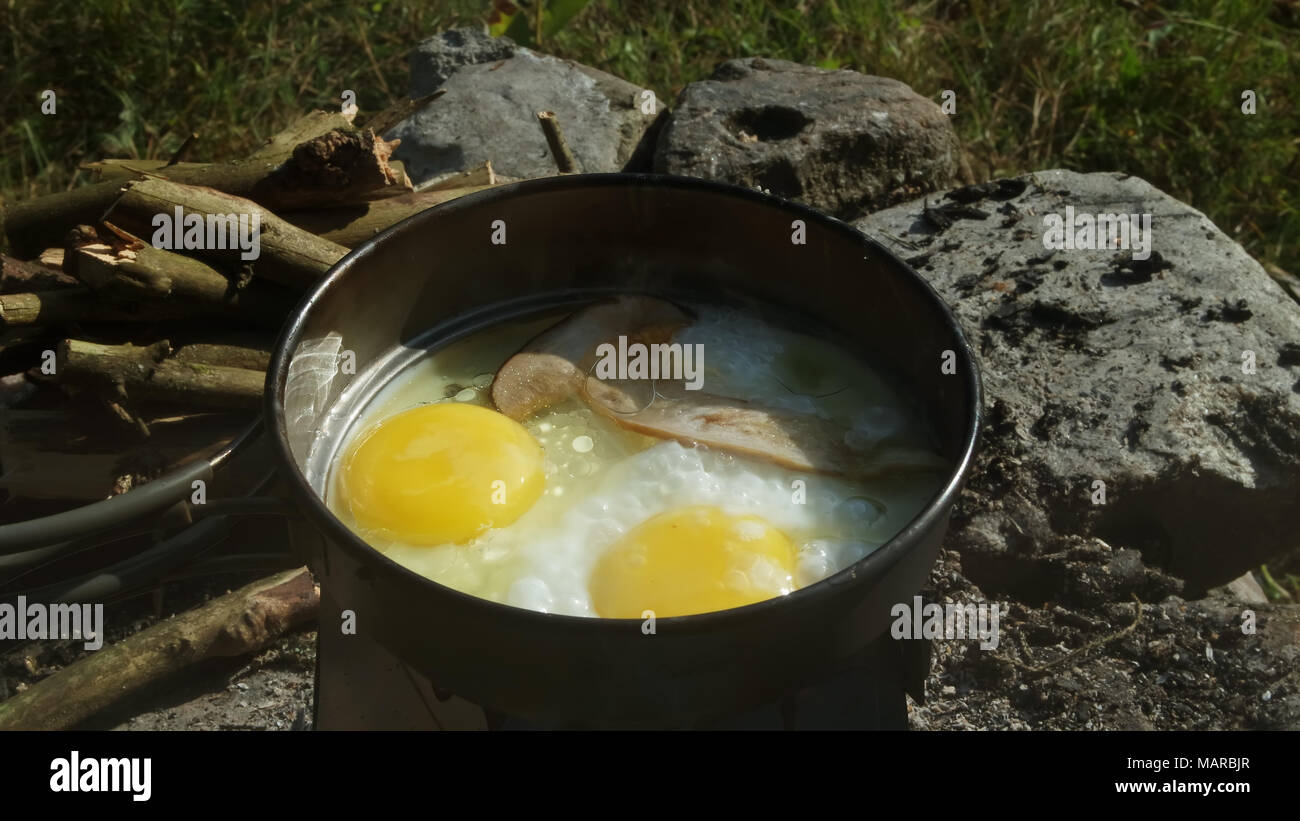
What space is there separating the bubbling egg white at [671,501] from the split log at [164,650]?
85 centimetres

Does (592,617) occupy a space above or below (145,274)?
below

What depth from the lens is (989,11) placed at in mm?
5508

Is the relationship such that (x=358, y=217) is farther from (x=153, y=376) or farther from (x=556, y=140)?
(x=153, y=376)

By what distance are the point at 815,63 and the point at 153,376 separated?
3584mm

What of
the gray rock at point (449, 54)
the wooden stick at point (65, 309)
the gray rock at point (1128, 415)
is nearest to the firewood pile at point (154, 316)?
the wooden stick at point (65, 309)

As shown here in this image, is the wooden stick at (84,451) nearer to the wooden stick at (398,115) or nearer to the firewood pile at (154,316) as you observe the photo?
the firewood pile at (154,316)

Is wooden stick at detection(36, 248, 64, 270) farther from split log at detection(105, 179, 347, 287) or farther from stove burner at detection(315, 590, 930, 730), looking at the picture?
stove burner at detection(315, 590, 930, 730)

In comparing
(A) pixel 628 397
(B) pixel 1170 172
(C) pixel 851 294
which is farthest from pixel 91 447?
(B) pixel 1170 172

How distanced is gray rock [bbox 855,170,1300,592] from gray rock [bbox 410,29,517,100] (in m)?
2.51

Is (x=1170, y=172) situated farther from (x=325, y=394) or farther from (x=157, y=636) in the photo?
(x=157, y=636)

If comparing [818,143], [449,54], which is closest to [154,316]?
[818,143]

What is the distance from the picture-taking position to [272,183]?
3.18m

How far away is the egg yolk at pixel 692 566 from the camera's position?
192 cm
